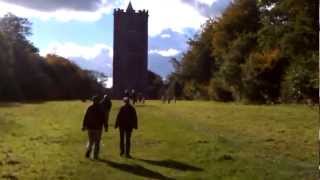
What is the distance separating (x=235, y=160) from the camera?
23.1 meters

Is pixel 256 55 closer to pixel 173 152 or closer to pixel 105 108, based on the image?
pixel 105 108

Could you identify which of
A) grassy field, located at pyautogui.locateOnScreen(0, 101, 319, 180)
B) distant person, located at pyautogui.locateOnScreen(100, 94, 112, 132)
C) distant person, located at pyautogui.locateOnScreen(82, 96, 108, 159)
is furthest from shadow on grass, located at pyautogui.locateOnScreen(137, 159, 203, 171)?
distant person, located at pyautogui.locateOnScreen(100, 94, 112, 132)

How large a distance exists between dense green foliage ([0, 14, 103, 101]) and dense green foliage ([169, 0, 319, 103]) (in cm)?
1694

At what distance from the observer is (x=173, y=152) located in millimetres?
26312

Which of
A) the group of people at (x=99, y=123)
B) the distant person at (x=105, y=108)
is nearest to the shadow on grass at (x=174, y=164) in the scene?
the group of people at (x=99, y=123)

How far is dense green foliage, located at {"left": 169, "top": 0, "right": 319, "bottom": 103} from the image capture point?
213 feet

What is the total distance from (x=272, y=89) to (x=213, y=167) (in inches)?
2517

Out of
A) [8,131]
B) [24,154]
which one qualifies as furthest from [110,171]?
[8,131]

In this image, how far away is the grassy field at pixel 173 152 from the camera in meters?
20.4

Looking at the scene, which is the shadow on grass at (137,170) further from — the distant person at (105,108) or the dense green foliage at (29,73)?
the dense green foliage at (29,73)

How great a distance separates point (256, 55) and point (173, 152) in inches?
2390

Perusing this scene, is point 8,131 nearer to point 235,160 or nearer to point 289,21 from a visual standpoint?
point 235,160

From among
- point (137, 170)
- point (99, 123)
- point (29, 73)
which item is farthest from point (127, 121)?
point (29, 73)

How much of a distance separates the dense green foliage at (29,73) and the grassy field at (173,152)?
55975 mm
